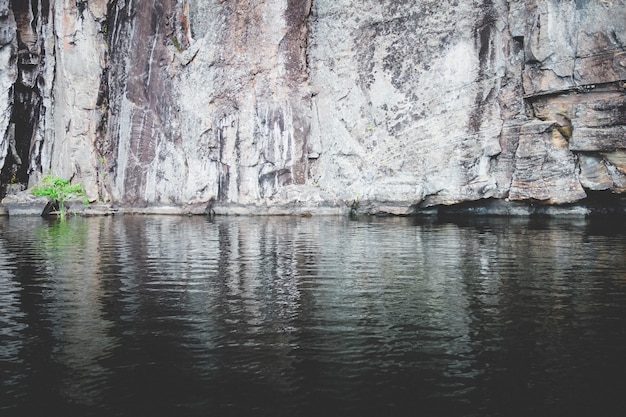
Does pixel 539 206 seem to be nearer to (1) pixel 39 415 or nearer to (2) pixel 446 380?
(2) pixel 446 380

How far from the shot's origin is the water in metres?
6.16

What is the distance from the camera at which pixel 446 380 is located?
6660 mm

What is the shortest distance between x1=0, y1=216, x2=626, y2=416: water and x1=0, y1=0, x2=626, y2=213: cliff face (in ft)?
47.3

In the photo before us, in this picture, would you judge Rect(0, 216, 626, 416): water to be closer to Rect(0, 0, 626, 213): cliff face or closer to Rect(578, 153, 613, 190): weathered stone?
Rect(578, 153, 613, 190): weathered stone

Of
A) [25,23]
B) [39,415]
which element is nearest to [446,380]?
[39,415]

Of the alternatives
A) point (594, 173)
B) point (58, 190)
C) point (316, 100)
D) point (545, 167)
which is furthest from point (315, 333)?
point (58, 190)

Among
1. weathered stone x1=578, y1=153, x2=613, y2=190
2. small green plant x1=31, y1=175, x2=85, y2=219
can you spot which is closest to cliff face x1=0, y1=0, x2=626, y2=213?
weathered stone x1=578, y1=153, x2=613, y2=190

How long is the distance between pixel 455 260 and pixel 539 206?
19.8m

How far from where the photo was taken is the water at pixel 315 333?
243 inches

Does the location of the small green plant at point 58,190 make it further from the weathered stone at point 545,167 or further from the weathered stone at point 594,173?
the weathered stone at point 594,173

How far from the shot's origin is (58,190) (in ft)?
132

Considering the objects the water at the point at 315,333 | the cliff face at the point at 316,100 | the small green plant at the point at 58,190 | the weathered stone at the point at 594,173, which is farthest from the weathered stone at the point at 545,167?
the small green plant at the point at 58,190

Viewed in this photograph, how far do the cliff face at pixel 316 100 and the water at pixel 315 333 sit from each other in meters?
14.4

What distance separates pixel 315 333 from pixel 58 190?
3622cm
